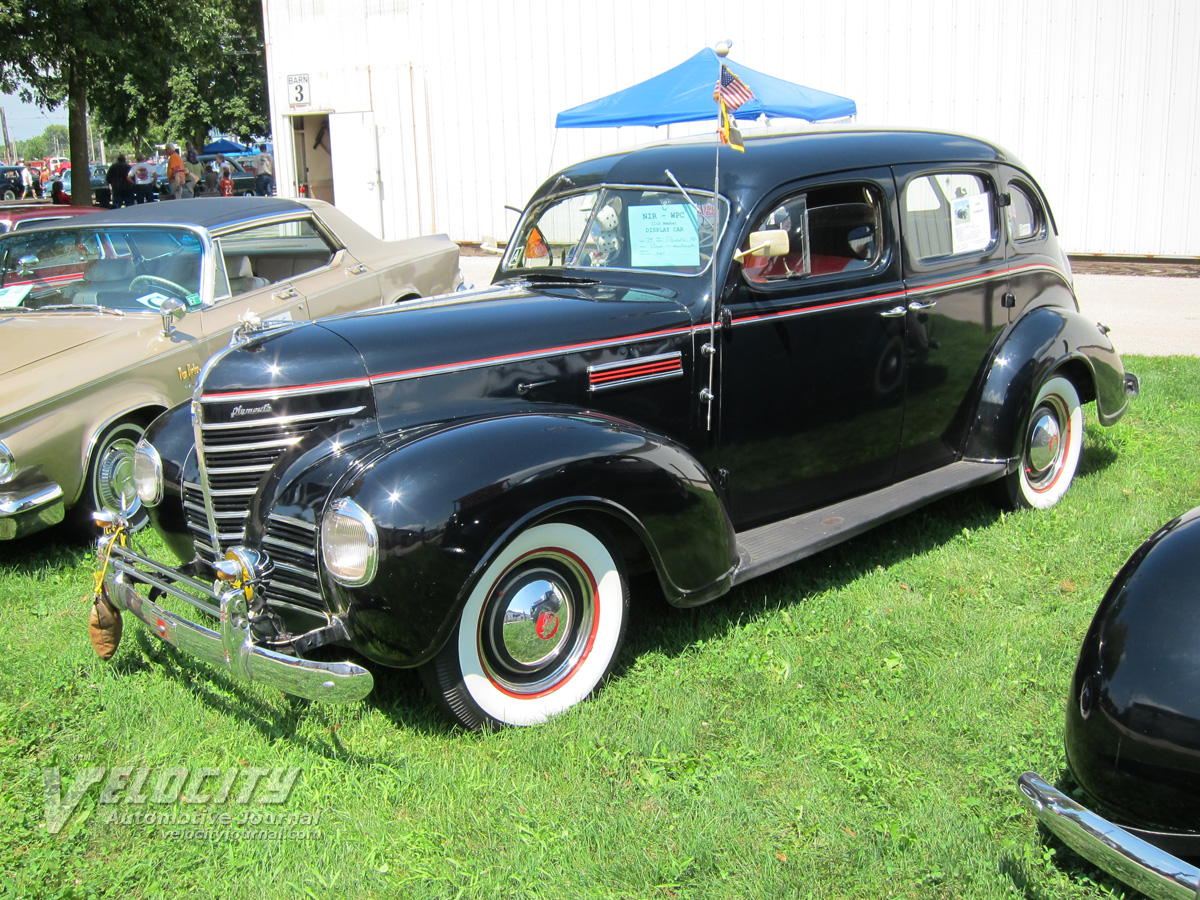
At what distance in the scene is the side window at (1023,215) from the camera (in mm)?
5066

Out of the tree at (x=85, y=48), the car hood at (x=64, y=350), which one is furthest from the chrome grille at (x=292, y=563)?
the tree at (x=85, y=48)

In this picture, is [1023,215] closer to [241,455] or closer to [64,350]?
[241,455]

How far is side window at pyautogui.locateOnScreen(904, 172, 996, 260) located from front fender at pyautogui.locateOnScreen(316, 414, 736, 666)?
187 centimetres

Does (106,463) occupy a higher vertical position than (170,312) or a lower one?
lower

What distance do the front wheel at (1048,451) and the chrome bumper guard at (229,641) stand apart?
3563mm

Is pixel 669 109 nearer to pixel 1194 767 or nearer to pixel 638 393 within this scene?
pixel 638 393

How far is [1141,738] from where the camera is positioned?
6.92ft

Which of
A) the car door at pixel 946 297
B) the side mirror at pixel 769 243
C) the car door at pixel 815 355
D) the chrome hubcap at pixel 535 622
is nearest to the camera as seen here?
the chrome hubcap at pixel 535 622

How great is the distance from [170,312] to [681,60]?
1099cm

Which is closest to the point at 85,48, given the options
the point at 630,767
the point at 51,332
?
the point at 51,332

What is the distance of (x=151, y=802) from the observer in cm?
299

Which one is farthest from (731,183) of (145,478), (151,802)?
(151,802)


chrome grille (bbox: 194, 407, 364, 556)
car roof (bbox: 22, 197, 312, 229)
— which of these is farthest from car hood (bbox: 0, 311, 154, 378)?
chrome grille (bbox: 194, 407, 364, 556)

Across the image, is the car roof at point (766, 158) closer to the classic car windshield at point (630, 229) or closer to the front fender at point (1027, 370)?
the classic car windshield at point (630, 229)
